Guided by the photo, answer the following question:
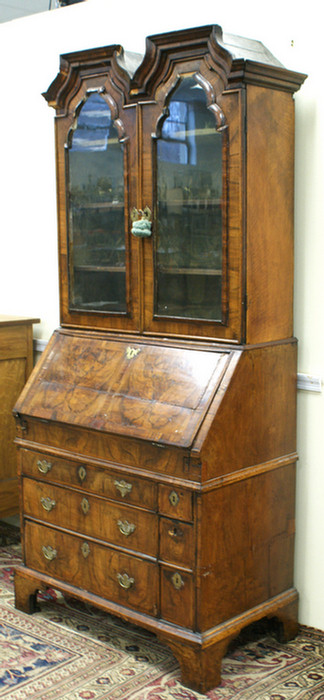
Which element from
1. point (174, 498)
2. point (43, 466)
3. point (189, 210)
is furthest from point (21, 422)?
point (189, 210)

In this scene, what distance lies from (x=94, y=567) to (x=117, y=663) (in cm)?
35

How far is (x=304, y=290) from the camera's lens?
3033 millimetres

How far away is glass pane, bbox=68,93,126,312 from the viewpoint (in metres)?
3.09

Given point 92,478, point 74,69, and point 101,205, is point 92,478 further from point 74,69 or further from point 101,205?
point 74,69

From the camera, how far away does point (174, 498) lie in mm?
2711

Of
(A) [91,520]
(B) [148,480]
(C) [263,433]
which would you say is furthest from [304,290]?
(A) [91,520]

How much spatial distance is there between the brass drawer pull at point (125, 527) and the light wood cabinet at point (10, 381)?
1215 millimetres

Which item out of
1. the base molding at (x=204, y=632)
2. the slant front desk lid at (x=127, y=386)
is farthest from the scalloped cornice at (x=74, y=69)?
the base molding at (x=204, y=632)

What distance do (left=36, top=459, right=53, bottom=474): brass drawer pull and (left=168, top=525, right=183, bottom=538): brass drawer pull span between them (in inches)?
26.2

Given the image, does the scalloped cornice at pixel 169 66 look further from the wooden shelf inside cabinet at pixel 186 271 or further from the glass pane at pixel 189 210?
the wooden shelf inside cabinet at pixel 186 271

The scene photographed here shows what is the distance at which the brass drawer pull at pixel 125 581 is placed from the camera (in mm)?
2898

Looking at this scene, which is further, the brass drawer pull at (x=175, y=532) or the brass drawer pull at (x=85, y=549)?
the brass drawer pull at (x=85, y=549)

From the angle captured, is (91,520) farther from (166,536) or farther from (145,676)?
(145,676)

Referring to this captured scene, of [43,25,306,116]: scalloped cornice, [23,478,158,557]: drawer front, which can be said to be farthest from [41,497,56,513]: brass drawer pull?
[43,25,306,116]: scalloped cornice
